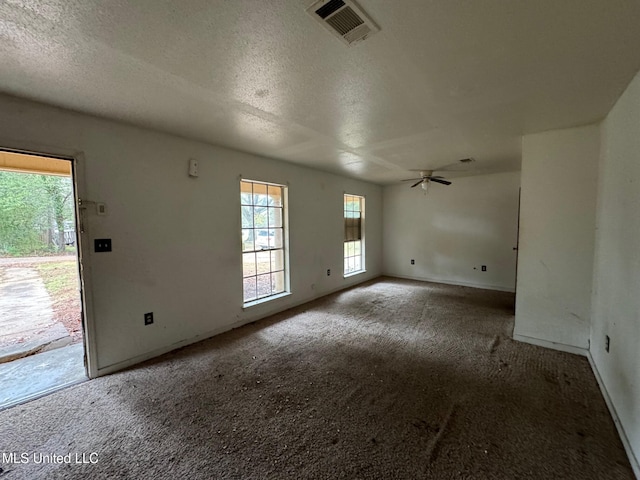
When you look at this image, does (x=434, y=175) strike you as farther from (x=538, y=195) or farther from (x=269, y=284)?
(x=269, y=284)

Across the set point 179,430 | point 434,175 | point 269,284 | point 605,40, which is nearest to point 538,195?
point 605,40

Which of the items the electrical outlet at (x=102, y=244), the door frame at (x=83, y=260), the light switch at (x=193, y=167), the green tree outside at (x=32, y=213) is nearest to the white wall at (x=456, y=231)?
the light switch at (x=193, y=167)

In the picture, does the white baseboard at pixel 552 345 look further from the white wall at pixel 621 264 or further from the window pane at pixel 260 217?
the window pane at pixel 260 217

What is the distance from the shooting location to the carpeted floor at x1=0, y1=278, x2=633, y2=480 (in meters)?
1.51

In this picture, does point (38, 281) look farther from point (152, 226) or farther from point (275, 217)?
point (275, 217)

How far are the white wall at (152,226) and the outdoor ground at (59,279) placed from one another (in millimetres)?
1892

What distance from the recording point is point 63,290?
4695 millimetres

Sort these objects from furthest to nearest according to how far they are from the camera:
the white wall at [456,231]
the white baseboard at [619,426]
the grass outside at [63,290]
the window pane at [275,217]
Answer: the white wall at [456,231] → the window pane at [275,217] → the grass outside at [63,290] → the white baseboard at [619,426]

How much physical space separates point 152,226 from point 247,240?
1.25 m

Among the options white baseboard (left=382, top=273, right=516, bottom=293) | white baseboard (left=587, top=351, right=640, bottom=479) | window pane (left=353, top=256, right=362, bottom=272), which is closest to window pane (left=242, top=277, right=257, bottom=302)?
window pane (left=353, top=256, right=362, bottom=272)

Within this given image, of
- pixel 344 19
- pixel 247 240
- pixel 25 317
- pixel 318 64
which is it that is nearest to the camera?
pixel 344 19

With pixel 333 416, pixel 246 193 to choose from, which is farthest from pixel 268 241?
pixel 333 416

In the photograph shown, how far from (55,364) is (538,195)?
5.10 m

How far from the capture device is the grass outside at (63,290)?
12.3ft
